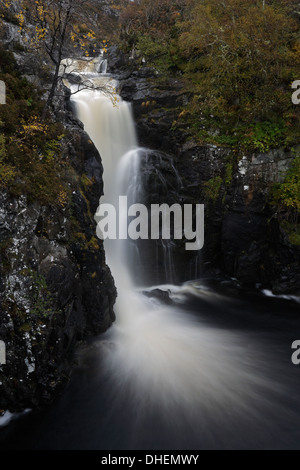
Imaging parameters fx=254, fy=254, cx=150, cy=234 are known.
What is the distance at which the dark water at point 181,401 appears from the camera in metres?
4.25

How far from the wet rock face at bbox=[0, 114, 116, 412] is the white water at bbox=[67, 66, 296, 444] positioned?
138 cm

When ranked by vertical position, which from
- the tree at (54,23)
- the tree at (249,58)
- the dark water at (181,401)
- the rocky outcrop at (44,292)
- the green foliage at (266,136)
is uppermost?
the tree at (249,58)

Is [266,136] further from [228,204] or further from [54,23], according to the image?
[54,23]

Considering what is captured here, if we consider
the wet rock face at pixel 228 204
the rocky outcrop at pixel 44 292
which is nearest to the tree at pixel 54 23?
the rocky outcrop at pixel 44 292

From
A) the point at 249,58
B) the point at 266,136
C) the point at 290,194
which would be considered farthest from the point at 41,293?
the point at 249,58

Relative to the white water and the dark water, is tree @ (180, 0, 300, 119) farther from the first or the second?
the dark water

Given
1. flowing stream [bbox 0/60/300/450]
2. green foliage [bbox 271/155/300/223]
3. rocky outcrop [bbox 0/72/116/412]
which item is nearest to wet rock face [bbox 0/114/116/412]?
rocky outcrop [bbox 0/72/116/412]

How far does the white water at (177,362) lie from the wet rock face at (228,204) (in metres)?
2.08

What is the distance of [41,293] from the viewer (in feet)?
15.8

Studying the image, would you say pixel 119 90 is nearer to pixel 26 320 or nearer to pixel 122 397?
pixel 26 320

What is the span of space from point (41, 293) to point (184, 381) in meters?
3.61

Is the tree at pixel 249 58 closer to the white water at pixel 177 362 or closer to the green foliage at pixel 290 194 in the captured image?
the green foliage at pixel 290 194

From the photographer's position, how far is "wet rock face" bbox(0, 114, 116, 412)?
447 cm

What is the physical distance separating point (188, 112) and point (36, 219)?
10574mm
